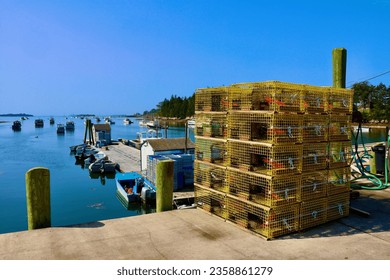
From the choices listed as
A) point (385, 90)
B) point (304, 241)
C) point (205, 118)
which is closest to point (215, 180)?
point (205, 118)

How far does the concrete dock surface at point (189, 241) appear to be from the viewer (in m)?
6.57

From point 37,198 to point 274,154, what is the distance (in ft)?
19.9

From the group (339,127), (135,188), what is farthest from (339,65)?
(135,188)

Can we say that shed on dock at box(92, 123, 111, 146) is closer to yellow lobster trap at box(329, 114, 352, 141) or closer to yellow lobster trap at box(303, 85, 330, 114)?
yellow lobster trap at box(329, 114, 352, 141)

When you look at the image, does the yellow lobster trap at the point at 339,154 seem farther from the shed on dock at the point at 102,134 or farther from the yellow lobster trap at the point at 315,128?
the shed on dock at the point at 102,134

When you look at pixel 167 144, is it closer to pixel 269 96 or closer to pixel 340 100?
pixel 340 100

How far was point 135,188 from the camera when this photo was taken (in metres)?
26.4

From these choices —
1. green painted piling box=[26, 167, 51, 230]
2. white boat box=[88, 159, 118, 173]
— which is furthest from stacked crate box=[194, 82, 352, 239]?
white boat box=[88, 159, 118, 173]

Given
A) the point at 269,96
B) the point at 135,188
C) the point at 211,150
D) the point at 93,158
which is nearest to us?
the point at 269,96

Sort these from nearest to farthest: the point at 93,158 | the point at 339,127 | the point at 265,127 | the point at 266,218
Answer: the point at 266,218 < the point at 265,127 < the point at 339,127 < the point at 93,158

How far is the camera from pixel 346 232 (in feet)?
26.1

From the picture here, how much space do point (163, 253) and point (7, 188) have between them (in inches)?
1278

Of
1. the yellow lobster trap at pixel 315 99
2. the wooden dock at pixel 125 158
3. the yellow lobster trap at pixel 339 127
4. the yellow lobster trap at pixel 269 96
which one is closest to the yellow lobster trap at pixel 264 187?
the yellow lobster trap at pixel 269 96
